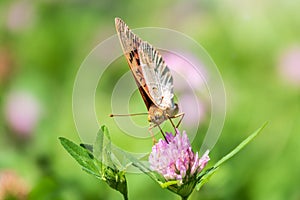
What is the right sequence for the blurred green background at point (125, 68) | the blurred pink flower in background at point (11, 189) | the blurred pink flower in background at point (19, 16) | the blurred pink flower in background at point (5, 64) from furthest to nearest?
the blurred pink flower in background at point (19, 16)
the blurred pink flower in background at point (5, 64)
the blurred green background at point (125, 68)
the blurred pink flower in background at point (11, 189)

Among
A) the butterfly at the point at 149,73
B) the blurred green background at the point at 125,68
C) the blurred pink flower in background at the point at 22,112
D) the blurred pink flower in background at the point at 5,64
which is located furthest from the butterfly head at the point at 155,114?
the blurred pink flower in background at the point at 5,64

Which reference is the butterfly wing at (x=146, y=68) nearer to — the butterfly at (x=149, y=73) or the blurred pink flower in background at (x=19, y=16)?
the butterfly at (x=149, y=73)

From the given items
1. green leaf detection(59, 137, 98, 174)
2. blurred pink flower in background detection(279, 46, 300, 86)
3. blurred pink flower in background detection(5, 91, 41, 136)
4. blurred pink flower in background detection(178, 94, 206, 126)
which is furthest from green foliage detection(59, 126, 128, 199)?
blurred pink flower in background detection(279, 46, 300, 86)

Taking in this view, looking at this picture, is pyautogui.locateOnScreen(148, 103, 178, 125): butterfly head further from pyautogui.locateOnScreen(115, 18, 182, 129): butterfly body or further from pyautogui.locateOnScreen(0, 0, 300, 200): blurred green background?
pyautogui.locateOnScreen(0, 0, 300, 200): blurred green background

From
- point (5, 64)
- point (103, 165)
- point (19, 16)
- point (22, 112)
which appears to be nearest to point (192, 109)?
point (22, 112)

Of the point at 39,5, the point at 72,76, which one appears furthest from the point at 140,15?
the point at 72,76
